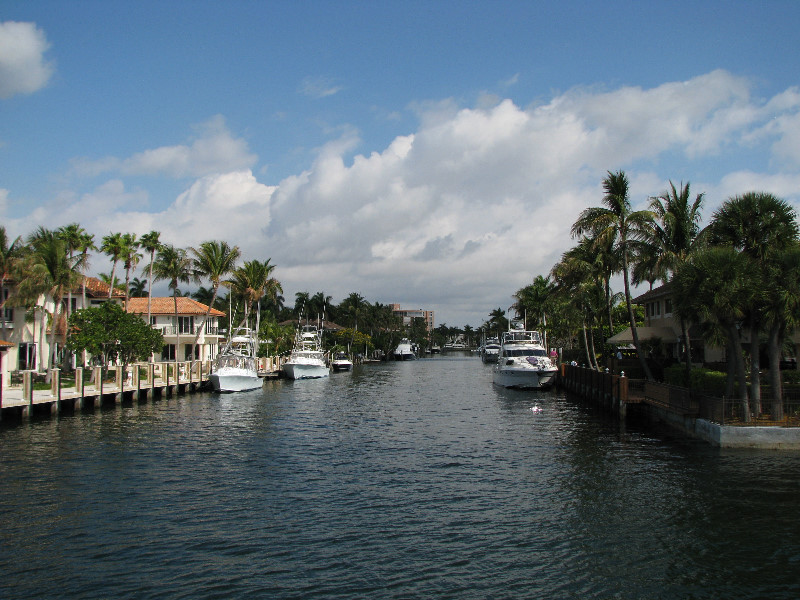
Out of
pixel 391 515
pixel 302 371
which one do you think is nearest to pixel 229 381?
pixel 302 371

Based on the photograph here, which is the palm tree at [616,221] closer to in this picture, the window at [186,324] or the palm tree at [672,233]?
the palm tree at [672,233]

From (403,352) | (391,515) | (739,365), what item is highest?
(403,352)

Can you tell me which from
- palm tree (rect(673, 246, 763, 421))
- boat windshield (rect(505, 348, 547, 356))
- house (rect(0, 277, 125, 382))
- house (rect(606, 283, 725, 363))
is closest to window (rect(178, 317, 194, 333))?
house (rect(0, 277, 125, 382))

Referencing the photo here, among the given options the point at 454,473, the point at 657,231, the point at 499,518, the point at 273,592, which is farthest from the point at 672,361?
the point at 273,592

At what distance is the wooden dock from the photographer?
3203cm

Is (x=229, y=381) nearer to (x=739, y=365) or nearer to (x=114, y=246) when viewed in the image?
(x=114, y=246)

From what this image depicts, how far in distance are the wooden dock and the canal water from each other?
2.85 metres

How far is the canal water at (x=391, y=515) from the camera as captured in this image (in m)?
12.4

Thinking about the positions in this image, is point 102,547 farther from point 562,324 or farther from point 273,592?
point 562,324

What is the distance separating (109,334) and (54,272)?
7652 millimetres

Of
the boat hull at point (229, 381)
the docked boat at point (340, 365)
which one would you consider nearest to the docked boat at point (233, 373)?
the boat hull at point (229, 381)

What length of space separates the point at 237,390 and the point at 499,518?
38.9 meters

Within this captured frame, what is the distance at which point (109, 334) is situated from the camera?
154 feet

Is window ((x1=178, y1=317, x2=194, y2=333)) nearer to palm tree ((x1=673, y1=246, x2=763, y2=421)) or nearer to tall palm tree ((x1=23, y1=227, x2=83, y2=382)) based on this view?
tall palm tree ((x1=23, y1=227, x2=83, y2=382))
